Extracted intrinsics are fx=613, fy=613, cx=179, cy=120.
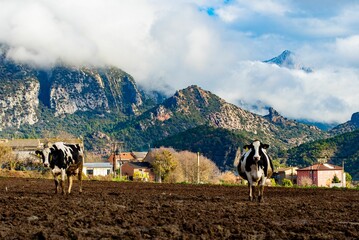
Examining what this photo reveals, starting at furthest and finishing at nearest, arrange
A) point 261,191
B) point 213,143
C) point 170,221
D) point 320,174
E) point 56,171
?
1. point 213,143
2. point 320,174
3. point 56,171
4. point 261,191
5. point 170,221

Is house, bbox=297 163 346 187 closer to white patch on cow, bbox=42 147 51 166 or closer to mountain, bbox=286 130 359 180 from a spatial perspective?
mountain, bbox=286 130 359 180

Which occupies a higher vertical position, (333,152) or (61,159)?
(333,152)

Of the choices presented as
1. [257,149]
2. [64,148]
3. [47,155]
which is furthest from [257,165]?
[47,155]

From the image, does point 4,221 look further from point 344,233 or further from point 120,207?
point 344,233

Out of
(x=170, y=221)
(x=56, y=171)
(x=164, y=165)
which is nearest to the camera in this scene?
(x=170, y=221)

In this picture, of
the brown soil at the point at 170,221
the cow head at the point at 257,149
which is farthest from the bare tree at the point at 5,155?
the brown soil at the point at 170,221

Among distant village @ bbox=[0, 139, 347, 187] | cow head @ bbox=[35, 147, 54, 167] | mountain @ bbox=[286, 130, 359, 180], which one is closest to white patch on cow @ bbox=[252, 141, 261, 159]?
cow head @ bbox=[35, 147, 54, 167]

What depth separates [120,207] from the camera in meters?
19.1

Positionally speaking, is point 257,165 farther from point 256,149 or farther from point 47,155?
point 47,155

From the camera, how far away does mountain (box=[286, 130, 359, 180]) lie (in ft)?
480

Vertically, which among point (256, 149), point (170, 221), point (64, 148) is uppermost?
point (64, 148)

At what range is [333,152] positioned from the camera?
511 feet

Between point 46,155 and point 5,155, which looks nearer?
point 46,155

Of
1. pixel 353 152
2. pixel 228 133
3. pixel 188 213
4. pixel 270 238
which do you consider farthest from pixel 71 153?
pixel 228 133
